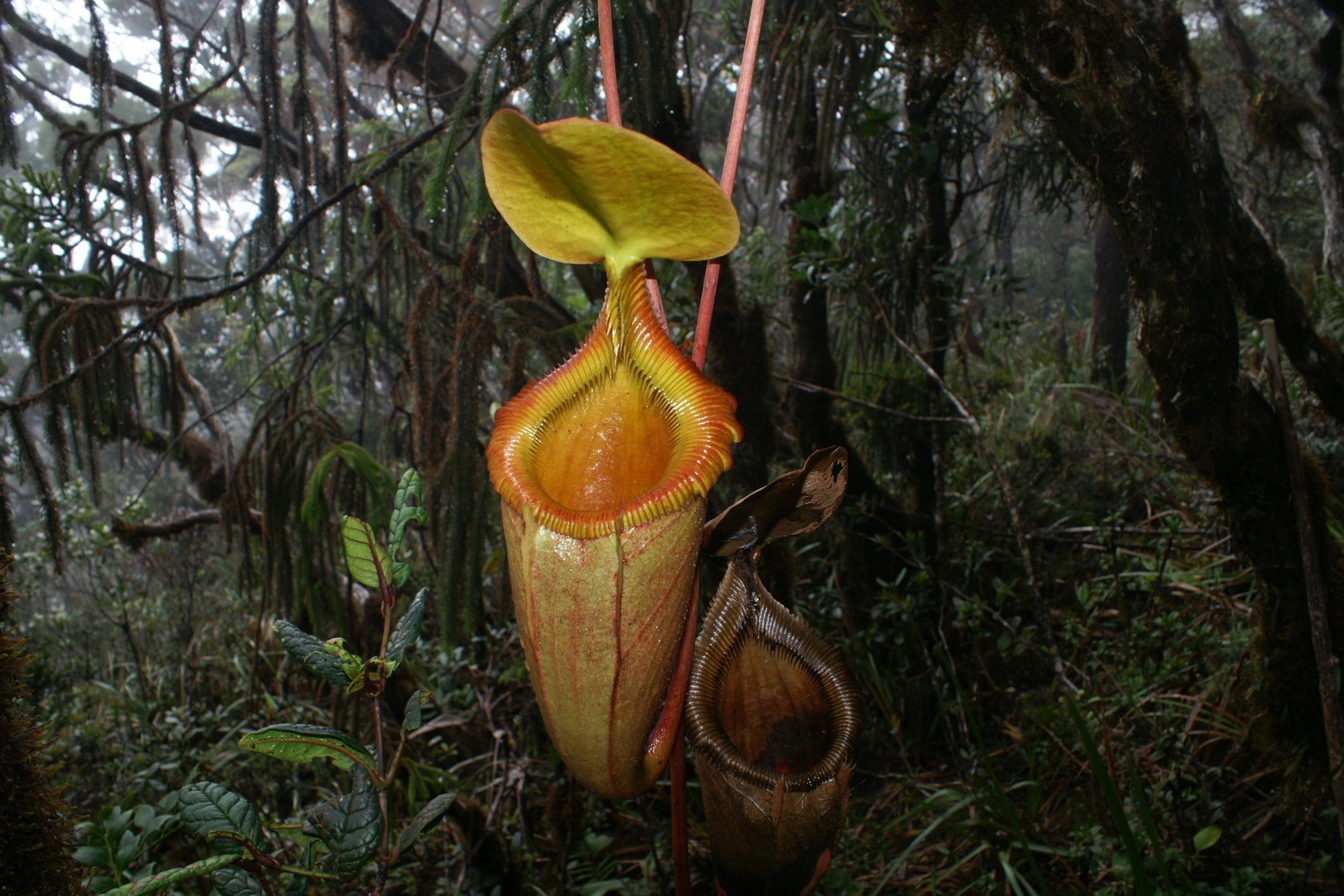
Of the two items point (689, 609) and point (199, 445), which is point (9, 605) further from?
point (199, 445)

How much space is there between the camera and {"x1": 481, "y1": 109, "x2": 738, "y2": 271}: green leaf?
2.31 ft

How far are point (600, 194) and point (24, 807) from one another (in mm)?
Answer: 864

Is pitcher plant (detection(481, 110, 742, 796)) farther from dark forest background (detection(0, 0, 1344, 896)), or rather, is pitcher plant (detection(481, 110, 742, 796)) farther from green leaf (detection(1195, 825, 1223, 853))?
green leaf (detection(1195, 825, 1223, 853))

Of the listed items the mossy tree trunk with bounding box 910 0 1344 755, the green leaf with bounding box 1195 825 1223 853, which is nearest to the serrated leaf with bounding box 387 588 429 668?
the mossy tree trunk with bounding box 910 0 1344 755

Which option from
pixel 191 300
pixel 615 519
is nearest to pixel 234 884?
pixel 615 519

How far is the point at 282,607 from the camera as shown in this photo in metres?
2.15

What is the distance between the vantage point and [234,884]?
73 centimetres

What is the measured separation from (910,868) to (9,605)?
2.54 meters

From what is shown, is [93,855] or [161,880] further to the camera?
[93,855]

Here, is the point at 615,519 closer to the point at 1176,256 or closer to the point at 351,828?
the point at 351,828

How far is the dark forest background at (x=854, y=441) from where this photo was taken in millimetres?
1611

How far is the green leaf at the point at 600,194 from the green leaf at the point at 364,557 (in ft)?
1.18

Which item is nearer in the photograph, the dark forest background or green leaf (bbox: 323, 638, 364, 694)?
green leaf (bbox: 323, 638, 364, 694)

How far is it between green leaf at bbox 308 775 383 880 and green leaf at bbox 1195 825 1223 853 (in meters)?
2.14
